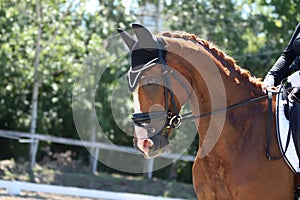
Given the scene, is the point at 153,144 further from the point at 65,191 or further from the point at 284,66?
the point at 65,191

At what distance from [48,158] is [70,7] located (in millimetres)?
3786

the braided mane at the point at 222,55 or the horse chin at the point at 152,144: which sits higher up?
the braided mane at the point at 222,55

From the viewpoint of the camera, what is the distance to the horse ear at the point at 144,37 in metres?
3.87

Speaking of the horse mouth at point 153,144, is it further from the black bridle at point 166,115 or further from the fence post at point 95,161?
the fence post at point 95,161

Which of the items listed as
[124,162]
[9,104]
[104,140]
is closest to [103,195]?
[124,162]

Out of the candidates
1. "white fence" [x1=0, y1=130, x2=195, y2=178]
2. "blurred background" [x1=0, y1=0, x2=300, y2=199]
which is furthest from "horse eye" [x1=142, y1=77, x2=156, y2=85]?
"white fence" [x1=0, y1=130, x2=195, y2=178]

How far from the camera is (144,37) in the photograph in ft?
12.8

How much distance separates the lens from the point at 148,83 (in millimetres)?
3844

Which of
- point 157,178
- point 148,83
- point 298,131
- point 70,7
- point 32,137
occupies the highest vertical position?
point 70,7

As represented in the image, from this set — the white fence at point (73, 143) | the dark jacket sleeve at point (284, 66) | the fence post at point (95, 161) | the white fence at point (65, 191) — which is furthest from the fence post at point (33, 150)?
the dark jacket sleeve at point (284, 66)

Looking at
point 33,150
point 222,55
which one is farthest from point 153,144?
point 33,150

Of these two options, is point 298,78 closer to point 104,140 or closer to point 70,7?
point 70,7

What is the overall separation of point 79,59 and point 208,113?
29.1 feet

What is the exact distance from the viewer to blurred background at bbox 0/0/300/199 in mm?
12250
